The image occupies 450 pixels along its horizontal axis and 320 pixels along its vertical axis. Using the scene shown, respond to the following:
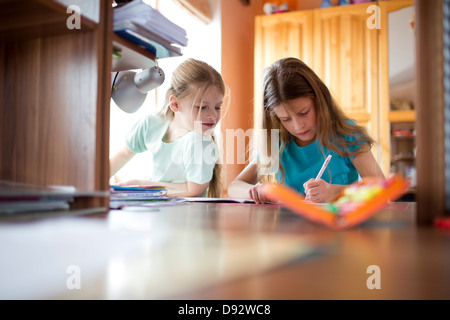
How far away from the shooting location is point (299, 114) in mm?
1469

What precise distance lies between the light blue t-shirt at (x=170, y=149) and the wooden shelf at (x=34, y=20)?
47.7 inches

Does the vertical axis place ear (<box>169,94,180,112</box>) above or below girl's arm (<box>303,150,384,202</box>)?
above

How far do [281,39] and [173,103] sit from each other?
1792 mm

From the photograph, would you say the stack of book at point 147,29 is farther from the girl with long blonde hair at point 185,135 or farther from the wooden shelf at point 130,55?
the girl with long blonde hair at point 185,135

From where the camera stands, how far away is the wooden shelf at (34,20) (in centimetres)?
60

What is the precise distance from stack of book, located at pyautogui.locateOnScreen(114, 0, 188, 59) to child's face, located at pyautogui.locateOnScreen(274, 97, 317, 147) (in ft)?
2.19

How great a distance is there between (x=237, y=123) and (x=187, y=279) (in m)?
3.43

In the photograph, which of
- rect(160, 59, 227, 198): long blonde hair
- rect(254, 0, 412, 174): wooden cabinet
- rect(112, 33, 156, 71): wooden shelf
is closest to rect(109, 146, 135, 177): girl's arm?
rect(160, 59, 227, 198): long blonde hair

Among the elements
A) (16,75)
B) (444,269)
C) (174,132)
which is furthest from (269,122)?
(444,269)

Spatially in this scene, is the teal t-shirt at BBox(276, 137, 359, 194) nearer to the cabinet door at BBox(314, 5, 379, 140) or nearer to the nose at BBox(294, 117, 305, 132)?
the nose at BBox(294, 117, 305, 132)

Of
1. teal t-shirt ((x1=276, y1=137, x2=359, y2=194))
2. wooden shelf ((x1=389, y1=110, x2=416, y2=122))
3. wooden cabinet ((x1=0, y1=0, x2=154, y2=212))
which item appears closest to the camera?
wooden cabinet ((x1=0, y1=0, x2=154, y2=212))

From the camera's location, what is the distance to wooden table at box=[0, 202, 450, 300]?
23 cm

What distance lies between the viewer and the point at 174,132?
6.60 feet

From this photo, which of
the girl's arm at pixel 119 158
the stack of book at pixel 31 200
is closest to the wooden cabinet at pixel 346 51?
the girl's arm at pixel 119 158
